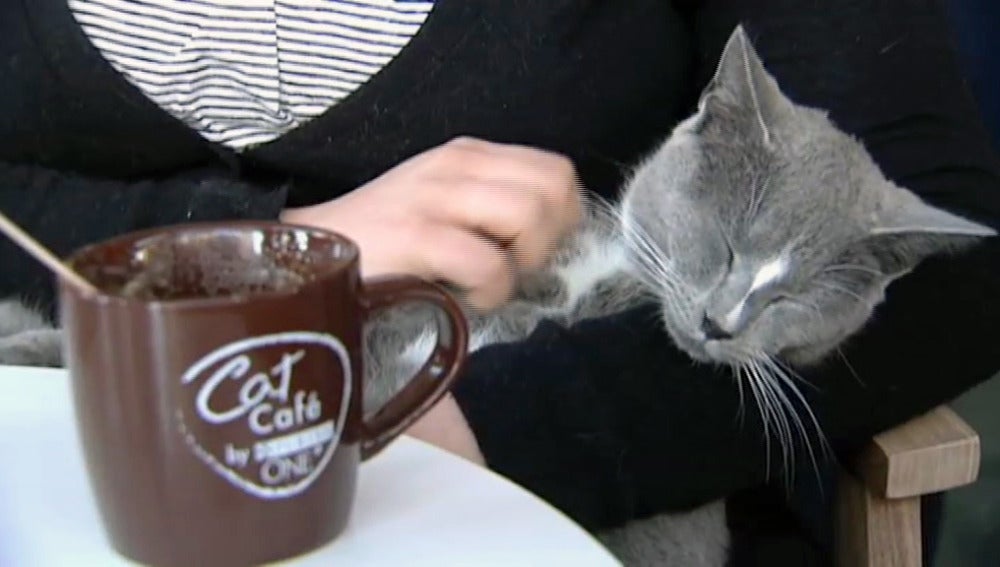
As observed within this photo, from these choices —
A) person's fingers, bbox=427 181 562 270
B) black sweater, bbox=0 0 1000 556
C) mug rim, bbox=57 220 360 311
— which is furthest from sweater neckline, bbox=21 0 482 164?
mug rim, bbox=57 220 360 311

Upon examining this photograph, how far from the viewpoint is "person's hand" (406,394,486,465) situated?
27.1 inches

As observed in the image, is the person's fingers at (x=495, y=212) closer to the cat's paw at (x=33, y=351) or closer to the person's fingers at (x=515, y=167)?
the person's fingers at (x=515, y=167)

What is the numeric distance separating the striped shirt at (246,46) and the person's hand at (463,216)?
0.11 metres

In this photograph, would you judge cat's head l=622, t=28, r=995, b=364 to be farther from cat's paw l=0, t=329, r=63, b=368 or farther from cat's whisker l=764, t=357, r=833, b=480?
cat's paw l=0, t=329, r=63, b=368

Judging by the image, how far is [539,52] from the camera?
967mm

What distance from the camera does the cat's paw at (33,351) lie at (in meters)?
0.83

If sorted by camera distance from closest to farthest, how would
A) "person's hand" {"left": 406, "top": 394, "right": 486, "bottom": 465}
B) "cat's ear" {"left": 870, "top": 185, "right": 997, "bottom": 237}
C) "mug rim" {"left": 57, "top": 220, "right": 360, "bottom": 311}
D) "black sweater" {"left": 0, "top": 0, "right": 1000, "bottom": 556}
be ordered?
"mug rim" {"left": 57, "top": 220, "right": 360, "bottom": 311}
"person's hand" {"left": 406, "top": 394, "right": 486, "bottom": 465}
"black sweater" {"left": 0, "top": 0, "right": 1000, "bottom": 556}
"cat's ear" {"left": 870, "top": 185, "right": 997, "bottom": 237}

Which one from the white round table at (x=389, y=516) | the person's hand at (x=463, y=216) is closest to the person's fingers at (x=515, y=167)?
the person's hand at (x=463, y=216)

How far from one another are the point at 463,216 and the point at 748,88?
10.2 inches

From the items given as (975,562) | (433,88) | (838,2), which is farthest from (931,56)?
(975,562)

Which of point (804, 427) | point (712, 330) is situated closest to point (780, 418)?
point (804, 427)

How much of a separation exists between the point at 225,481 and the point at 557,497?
0.33m

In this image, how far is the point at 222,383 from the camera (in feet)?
1.41

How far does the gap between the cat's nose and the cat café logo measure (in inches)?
20.4
